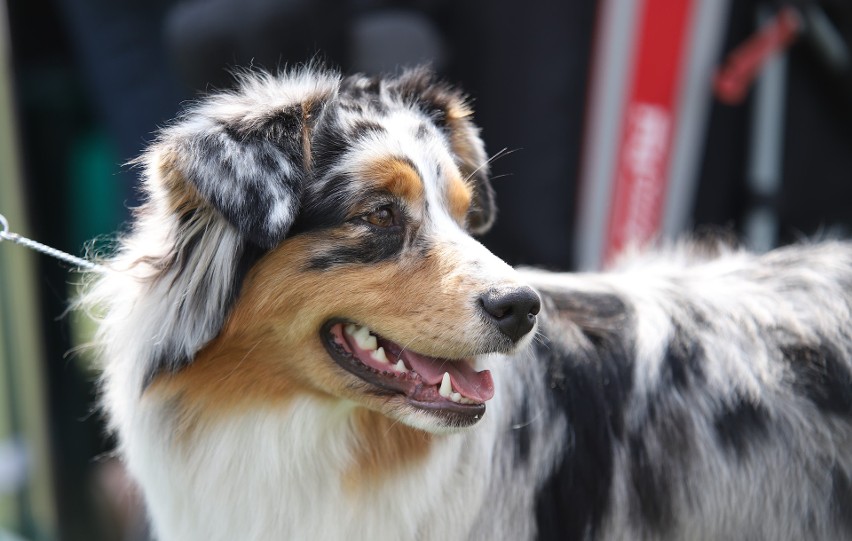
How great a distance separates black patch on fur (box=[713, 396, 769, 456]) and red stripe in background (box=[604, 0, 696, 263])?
2.01 metres

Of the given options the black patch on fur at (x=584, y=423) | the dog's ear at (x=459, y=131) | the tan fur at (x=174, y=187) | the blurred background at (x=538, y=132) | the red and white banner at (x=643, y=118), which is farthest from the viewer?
the red and white banner at (x=643, y=118)

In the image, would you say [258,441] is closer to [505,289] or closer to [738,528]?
[505,289]

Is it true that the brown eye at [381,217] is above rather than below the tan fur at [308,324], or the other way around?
above

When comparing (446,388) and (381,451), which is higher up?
(446,388)

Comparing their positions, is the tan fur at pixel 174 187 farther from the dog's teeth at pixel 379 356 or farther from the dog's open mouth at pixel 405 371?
the dog's teeth at pixel 379 356

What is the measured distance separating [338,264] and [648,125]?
9.21ft

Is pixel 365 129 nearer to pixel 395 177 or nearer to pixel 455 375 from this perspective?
pixel 395 177

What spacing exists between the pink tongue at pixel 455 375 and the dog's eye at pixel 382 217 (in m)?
0.33

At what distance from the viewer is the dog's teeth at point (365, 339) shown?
2449mm

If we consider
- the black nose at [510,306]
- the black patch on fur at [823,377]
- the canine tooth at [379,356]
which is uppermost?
the black nose at [510,306]

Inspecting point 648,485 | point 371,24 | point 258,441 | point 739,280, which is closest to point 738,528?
point 648,485

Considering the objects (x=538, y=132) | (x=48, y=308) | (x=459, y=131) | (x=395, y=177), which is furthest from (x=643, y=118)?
(x=48, y=308)

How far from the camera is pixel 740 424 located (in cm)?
272

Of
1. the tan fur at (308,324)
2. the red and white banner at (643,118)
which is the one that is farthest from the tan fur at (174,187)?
the red and white banner at (643,118)
